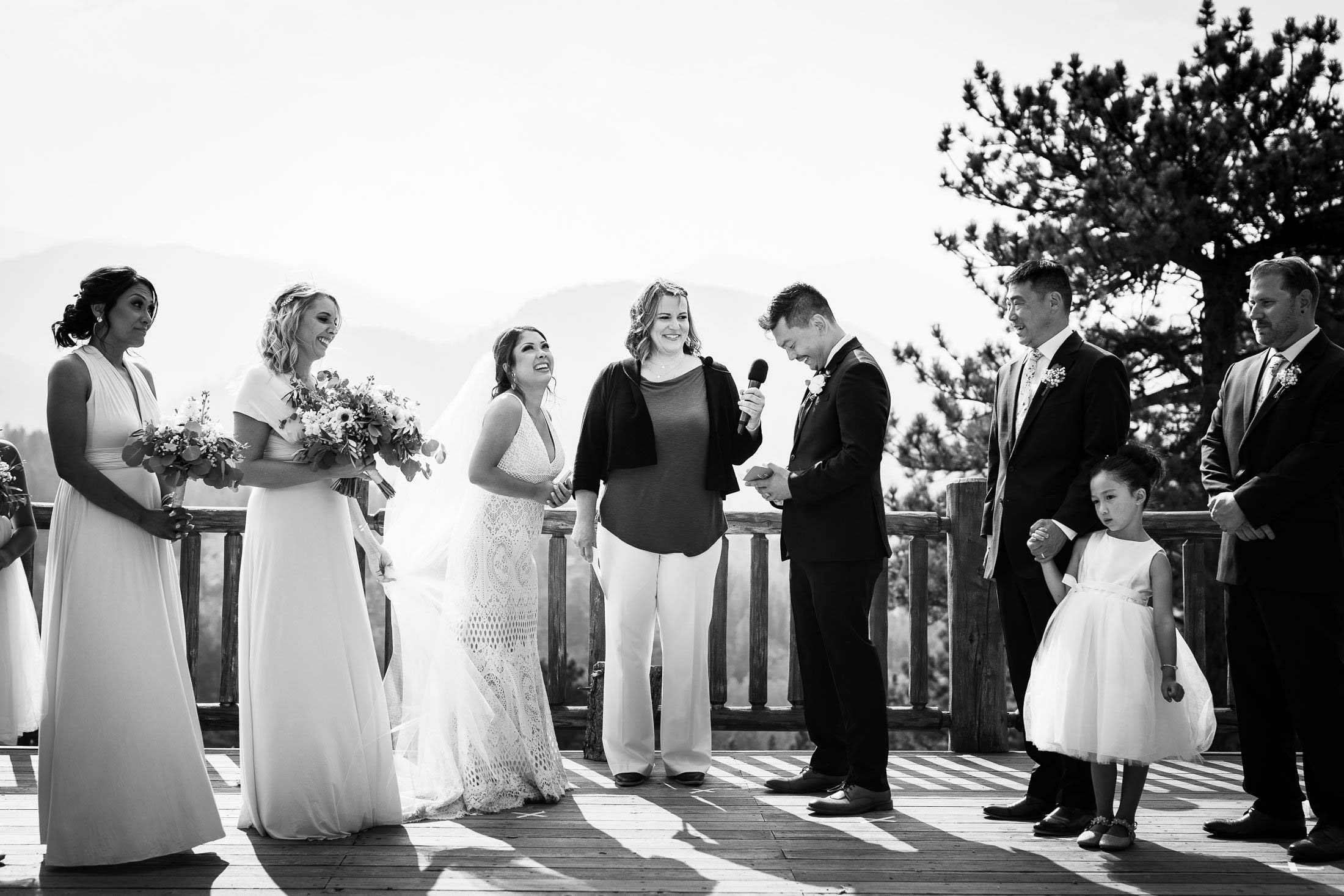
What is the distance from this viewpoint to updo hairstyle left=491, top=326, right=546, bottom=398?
4160 mm

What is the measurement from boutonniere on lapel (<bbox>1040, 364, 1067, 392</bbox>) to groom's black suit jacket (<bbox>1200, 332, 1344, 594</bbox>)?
1.99 ft

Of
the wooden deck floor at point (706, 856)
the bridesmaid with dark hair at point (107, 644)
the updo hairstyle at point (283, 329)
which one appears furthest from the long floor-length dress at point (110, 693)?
the updo hairstyle at point (283, 329)

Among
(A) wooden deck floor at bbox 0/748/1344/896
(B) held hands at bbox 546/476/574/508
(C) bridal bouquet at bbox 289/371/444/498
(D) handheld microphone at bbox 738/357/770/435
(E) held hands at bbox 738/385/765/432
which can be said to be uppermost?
(D) handheld microphone at bbox 738/357/770/435

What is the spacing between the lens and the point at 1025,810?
3.65 meters

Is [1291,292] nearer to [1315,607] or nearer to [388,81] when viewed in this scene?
[1315,607]

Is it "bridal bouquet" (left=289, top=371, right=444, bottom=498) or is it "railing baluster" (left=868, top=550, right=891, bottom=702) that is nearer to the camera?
"bridal bouquet" (left=289, top=371, right=444, bottom=498)

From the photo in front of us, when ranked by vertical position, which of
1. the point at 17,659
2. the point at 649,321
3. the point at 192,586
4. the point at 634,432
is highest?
the point at 649,321

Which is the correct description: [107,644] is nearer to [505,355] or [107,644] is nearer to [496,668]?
[496,668]

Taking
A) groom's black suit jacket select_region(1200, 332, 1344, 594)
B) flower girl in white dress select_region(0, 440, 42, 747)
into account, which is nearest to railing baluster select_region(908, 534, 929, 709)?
groom's black suit jacket select_region(1200, 332, 1344, 594)

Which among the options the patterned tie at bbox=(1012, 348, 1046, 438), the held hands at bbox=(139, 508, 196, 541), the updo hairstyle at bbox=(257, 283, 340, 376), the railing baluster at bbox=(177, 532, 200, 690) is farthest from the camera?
the railing baluster at bbox=(177, 532, 200, 690)

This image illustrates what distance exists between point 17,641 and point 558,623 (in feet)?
7.92

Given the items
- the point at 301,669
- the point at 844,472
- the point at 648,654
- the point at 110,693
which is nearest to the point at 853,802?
the point at 648,654

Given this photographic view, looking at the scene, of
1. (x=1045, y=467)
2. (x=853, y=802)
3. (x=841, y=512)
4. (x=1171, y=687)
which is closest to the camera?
(x=1171, y=687)

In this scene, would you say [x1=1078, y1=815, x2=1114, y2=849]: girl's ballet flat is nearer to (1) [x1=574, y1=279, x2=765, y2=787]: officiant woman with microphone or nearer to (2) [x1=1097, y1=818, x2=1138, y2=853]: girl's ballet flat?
(2) [x1=1097, y1=818, x2=1138, y2=853]: girl's ballet flat
